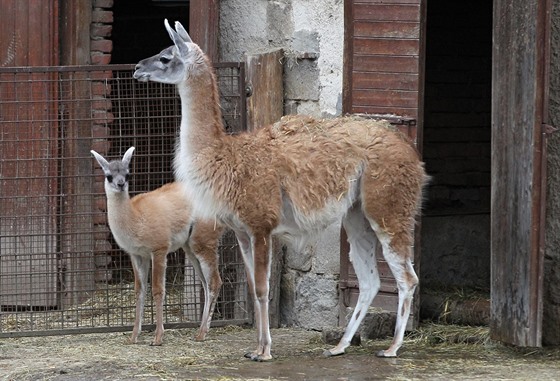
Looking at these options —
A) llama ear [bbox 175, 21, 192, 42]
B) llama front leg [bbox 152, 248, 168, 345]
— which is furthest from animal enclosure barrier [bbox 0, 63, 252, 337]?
llama ear [bbox 175, 21, 192, 42]

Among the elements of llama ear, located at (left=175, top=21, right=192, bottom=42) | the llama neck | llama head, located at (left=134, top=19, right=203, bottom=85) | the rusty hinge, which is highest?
llama ear, located at (left=175, top=21, right=192, bottom=42)

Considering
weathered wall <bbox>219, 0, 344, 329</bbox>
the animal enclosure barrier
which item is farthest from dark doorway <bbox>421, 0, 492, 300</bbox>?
the animal enclosure barrier

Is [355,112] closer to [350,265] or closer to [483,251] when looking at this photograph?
[350,265]

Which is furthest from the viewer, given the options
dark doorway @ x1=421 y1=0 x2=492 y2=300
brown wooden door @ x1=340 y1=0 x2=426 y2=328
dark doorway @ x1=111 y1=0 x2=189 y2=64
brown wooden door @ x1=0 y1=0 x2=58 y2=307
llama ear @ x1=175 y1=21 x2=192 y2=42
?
dark doorway @ x1=111 y1=0 x2=189 y2=64

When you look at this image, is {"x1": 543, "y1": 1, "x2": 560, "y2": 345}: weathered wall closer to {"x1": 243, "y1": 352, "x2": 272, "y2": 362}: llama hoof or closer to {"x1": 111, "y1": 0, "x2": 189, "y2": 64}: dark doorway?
{"x1": 243, "y1": 352, "x2": 272, "y2": 362}: llama hoof

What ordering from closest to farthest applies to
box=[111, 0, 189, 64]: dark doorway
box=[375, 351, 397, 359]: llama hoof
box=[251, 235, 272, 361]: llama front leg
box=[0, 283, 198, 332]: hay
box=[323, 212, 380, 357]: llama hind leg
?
box=[251, 235, 272, 361]: llama front leg → box=[375, 351, 397, 359]: llama hoof → box=[323, 212, 380, 357]: llama hind leg → box=[0, 283, 198, 332]: hay → box=[111, 0, 189, 64]: dark doorway

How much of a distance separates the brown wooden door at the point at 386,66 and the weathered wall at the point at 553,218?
97cm

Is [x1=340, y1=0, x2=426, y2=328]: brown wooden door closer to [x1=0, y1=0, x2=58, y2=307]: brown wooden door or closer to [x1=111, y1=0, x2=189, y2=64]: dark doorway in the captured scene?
[x1=0, y1=0, x2=58, y2=307]: brown wooden door

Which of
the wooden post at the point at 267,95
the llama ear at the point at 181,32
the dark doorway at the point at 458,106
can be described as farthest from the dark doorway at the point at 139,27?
the llama ear at the point at 181,32

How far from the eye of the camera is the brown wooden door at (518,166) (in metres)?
7.74

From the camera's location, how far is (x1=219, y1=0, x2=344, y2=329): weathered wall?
9.02 meters

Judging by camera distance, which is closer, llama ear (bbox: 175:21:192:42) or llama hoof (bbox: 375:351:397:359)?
llama hoof (bbox: 375:351:397:359)

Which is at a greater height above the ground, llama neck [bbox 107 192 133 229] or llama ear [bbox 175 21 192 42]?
llama ear [bbox 175 21 192 42]

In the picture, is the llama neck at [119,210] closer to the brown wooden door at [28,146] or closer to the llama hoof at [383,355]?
the brown wooden door at [28,146]
